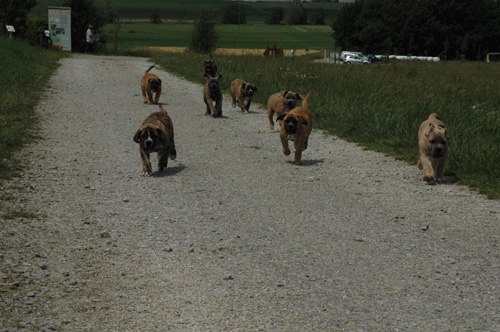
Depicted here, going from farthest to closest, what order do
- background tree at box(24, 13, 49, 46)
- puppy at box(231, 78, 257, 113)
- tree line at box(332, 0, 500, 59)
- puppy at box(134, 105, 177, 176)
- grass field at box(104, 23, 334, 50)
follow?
1. grass field at box(104, 23, 334, 50)
2. tree line at box(332, 0, 500, 59)
3. background tree at box(24, 13, 49, 46)
4. puppy at box(231, 78, 257, 113)
5. puppy at box(134, 105, 177, 176)

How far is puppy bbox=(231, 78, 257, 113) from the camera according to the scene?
17.1 metres

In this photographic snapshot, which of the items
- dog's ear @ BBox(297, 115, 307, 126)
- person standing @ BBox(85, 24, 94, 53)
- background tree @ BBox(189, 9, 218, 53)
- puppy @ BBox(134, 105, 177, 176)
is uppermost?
background tree @ BBox(189, 9, 218, 53)

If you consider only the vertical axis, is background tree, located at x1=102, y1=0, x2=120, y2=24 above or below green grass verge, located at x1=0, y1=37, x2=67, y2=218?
above

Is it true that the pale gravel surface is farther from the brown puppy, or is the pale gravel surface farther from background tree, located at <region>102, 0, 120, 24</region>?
background tree, located at <region>102, 0, 120, 24</region>

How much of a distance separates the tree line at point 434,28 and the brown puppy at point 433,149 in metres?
79.5

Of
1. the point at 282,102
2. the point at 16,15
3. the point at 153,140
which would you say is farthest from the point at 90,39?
the point at 153,140

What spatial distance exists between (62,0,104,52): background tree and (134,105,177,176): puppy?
141 feet

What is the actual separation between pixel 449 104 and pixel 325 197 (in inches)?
315

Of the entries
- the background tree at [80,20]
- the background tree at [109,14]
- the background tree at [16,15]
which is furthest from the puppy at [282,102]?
the background tree at [109,14]

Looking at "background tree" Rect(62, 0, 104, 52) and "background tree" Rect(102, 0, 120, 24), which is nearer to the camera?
"background tree" Rect(62, 0, 104, 52)

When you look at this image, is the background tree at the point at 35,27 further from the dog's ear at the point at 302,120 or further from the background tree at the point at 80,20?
the dog's ear at the point at 302,120

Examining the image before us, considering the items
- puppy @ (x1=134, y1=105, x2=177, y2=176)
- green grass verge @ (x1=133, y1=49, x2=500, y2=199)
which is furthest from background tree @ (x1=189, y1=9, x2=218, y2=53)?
puppy @ (x1=134, y1=105, x2=177, y2=176)

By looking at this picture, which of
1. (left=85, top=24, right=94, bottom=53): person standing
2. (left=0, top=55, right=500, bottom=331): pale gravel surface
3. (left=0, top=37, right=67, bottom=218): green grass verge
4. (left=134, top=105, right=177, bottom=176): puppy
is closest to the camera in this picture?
(left=0, top=55, right=500, bottom=331): pale gravel surface

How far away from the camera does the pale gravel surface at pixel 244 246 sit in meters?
4.77
